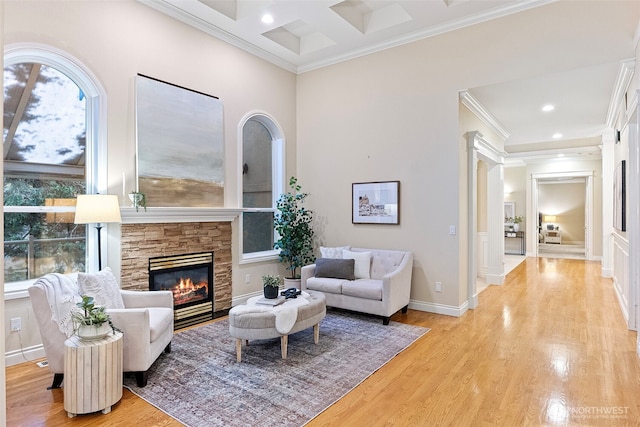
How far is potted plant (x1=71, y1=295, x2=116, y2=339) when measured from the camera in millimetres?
2428

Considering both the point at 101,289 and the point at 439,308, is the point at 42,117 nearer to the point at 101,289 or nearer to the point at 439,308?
the point at 101,289

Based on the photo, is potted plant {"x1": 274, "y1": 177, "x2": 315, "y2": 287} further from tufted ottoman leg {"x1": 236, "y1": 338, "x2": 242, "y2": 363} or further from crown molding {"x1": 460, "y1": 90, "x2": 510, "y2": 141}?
crown molding {"x1": 460, "y1": 90, "x2": 510, "y2": 141}

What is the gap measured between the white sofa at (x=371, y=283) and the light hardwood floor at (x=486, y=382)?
1.41ft

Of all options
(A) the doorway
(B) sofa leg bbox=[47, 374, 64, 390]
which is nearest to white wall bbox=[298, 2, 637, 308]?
(B) sofa leg bbox=[47, 374, 64, 390]

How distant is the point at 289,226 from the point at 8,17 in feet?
12.3

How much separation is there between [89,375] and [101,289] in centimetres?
82

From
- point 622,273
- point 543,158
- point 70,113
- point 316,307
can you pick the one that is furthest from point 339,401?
point 543,158

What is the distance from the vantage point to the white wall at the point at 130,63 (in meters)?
3.22

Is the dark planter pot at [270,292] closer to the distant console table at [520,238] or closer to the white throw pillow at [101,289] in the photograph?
the white throw pillow at [101,289]

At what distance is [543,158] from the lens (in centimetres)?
958

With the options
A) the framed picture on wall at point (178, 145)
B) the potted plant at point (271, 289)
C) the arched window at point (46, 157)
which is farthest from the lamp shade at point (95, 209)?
the potted plant at point (271, 289)

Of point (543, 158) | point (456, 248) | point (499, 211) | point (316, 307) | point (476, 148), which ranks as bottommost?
point (316, 307)

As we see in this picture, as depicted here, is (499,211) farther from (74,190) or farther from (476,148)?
(74,190)

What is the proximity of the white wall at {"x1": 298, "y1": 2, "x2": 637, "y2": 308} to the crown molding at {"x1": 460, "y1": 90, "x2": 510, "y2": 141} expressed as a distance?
234 mm
